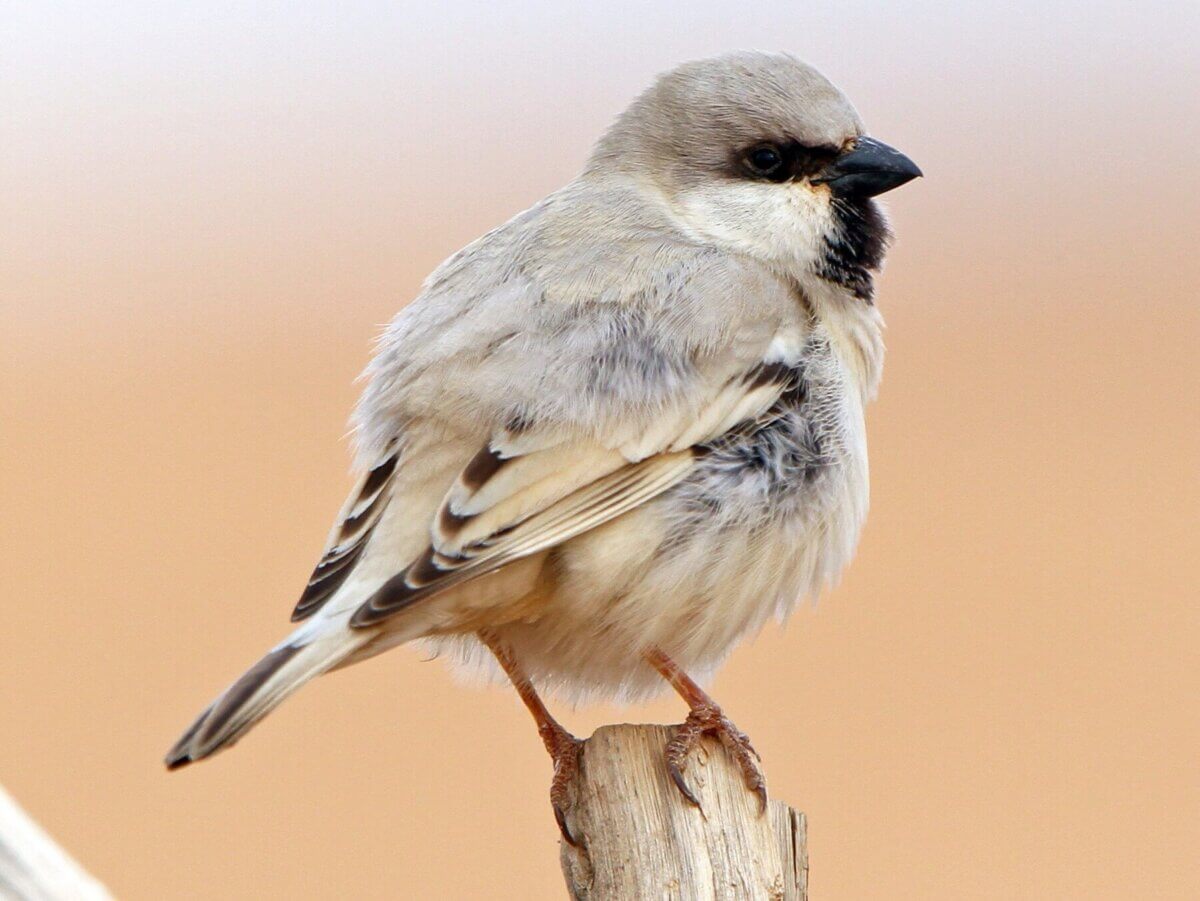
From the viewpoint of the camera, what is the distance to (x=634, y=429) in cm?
371

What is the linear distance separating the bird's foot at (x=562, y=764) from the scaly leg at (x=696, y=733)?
0.95 ft

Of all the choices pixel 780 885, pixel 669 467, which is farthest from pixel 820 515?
pixel 780 885

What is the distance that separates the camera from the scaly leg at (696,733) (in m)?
3.59

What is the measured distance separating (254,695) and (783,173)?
218 cm

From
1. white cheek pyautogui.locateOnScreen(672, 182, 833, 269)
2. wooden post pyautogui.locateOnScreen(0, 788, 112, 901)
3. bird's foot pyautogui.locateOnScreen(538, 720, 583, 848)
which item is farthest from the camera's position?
white cheek pyautogui.locateOnScreen(672, 182, 833, 269)

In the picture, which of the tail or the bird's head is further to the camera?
the bird's head

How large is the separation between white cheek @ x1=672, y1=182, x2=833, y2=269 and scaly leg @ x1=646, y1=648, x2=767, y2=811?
3.79 feet

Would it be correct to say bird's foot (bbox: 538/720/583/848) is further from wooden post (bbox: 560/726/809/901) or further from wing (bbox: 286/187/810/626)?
wing (bbox: 286/187/810/626)

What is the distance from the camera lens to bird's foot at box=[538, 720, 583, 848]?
381 cm

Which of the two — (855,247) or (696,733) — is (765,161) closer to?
(855,247)

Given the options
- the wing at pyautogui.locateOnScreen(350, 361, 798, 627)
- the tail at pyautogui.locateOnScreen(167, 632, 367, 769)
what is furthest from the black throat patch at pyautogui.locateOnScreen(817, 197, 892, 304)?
the tail at pyautogui.locateOnScreen(167, 632, 367, 769)

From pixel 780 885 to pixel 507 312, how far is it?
153cm

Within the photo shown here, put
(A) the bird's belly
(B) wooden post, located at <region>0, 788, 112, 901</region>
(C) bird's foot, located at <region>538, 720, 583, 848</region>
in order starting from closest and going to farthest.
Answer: (B) wooden post, located at <region>0, 788, 112, 901</region>
(A) the bird's belly
(C) bird's foot, located at <region>538, 720, 583, 848</region>

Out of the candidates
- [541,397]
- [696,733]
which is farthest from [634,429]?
[696,733]
